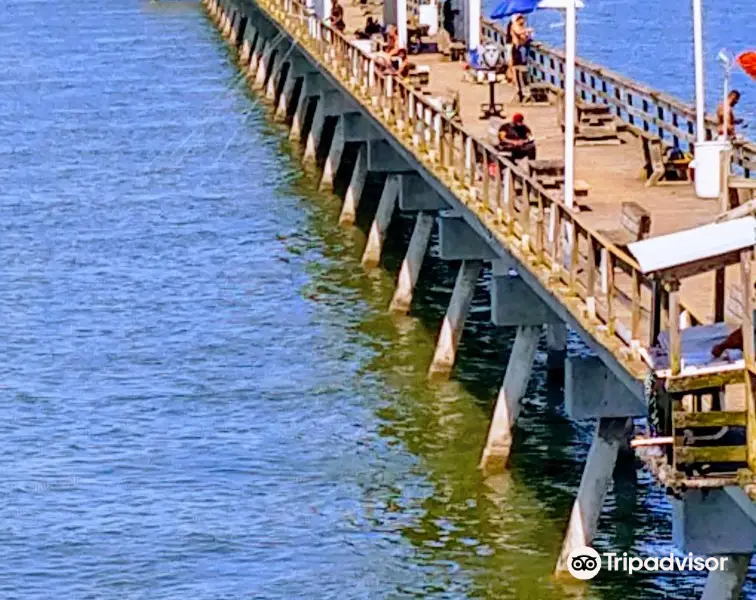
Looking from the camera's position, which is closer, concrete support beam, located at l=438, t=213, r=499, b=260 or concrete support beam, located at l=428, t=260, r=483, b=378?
concrete support beam, located at l=438, t=213, r=499, b=260

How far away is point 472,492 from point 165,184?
2777cm

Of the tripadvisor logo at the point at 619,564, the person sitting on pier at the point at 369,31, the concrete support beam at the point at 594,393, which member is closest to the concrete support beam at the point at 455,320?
the tripadvisor logo at the point at 619,564

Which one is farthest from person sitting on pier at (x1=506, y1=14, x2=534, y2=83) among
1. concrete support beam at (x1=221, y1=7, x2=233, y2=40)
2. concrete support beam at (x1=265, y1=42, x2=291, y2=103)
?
concrete support beam at (x1=221, y1=7, x2=233, y2=40)

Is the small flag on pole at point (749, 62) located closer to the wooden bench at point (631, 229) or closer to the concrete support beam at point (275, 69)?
the wooden bench at point (631, 229)

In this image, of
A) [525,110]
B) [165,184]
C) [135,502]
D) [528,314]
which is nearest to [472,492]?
[528,314]

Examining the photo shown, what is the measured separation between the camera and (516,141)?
30188mm

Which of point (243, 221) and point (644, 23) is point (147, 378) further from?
point (644, 23)

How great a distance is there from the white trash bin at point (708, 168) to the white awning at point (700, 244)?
10.6 meters

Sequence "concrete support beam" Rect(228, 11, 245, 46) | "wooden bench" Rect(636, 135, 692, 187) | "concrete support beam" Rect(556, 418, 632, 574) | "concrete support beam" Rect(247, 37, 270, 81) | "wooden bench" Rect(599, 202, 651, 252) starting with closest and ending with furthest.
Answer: "concrete support beam" Rect(556, 418, 632, 574)
"wooden bench" Rect(599, 202, 651, 252)
"wooden bench" Rect(636, 135, 692, 187)
"concrete support beam" Rect(247, 37, 270, 81)
"concrete support beam" Rect(228, 11, 245, 46)

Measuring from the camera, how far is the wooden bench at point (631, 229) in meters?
23.5

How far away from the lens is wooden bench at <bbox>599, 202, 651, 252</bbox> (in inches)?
924

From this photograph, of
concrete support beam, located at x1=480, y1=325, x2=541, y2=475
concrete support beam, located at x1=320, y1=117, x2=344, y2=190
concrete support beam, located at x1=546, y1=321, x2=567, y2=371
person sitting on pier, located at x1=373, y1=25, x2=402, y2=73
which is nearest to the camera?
concrete support beam, located at x1=480, y1=325, x2=541, y2=475

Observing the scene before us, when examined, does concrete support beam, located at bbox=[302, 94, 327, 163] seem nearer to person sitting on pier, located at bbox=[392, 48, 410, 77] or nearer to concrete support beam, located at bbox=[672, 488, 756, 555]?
person sitting on pier, located at bbox=[392, 48, 410, 77]

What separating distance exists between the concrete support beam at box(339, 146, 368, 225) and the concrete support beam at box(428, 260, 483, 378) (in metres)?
11.8
